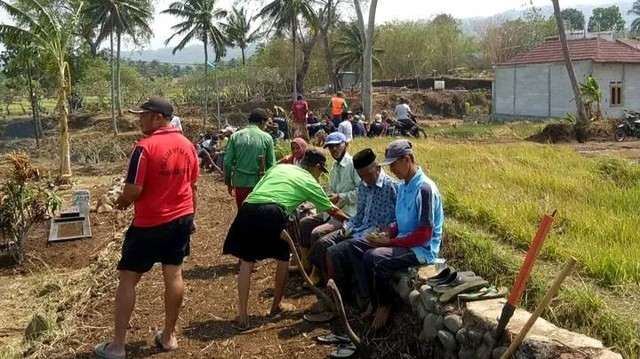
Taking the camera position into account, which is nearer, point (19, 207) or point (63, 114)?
point (19, 207)

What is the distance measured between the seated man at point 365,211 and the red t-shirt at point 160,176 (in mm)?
1270

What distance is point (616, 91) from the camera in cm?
2639

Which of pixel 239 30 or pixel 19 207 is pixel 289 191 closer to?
pixel 19 207

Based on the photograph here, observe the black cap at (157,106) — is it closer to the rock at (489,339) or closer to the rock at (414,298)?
the rock at (414,298)

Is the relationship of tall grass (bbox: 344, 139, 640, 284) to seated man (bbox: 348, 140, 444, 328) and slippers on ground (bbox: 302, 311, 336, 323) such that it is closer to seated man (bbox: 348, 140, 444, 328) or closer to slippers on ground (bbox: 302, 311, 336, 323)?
seated man (bbox: 348, 140, 444, 328)

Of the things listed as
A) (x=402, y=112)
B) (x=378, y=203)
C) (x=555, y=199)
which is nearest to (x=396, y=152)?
(x=378, y=203)

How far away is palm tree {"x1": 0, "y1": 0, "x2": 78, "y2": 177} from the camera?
1511 centimetres

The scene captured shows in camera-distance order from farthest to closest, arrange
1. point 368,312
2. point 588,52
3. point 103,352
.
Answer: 1. point 588,52
2. point 368,312
3. point 103,352

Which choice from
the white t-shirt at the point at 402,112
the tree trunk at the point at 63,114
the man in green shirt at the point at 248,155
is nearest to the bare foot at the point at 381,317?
the man in green shirt at the point at 248,155

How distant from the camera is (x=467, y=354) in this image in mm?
3699

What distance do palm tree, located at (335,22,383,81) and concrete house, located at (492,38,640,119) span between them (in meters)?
14.8

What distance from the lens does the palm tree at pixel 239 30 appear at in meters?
44.0

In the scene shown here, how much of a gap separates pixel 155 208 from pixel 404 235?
1.72 metres

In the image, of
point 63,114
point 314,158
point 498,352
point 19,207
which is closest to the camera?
point 498,352
